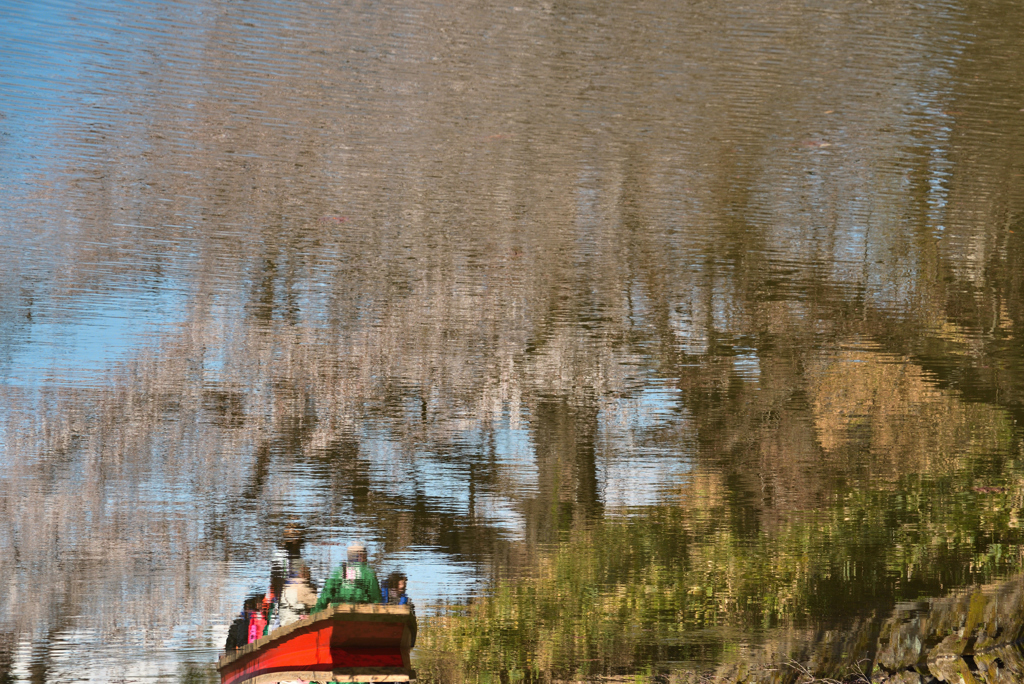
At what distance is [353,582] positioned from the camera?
5.30 feet

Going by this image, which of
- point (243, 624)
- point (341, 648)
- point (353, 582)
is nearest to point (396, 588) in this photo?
point (353, 582)

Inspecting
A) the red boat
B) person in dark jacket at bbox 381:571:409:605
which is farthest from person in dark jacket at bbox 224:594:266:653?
person in dark jacket at bbox 381:571:409:605

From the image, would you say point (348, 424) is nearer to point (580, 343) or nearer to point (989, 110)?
point (580, 343)

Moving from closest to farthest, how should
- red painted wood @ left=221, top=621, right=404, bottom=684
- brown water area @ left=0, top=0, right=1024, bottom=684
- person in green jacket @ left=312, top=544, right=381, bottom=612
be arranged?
brown water area @ left=0, top=0, right=1024, bottom=684 < red painted wood @ left=221, top=621, right=404, bottom=684 < person in green jacket @ left=312, top=544, right=381, bottom=612

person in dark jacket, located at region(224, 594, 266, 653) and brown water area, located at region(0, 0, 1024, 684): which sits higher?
brown water area, located at region(0, 0, 1024, 684)

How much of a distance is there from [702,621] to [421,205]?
1308 millimetres

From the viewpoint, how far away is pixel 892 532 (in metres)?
1.73

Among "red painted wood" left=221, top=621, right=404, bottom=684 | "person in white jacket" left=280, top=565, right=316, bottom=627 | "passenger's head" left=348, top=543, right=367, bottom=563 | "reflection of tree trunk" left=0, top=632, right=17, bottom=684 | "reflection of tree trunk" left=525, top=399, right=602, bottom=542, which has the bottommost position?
"reflection of tree trunk" left=0, top=632, right=17, bottom=684

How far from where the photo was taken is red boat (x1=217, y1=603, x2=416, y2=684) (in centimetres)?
145

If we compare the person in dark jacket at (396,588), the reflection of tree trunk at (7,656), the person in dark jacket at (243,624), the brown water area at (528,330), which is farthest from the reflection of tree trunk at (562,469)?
the reflection of tree trunk at (7,656)

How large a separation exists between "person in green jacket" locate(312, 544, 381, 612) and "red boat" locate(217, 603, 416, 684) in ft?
0.36

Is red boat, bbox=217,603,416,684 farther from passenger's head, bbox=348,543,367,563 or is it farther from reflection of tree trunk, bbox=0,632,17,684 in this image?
reflection of tree trunk, bbox=0,632,17,684

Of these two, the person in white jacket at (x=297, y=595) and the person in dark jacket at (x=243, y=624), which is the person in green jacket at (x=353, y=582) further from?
the person in dark jacket at (x=243, y=624)

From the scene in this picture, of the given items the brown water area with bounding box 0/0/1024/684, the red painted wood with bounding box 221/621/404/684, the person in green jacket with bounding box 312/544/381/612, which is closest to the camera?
the brown water area with bounding box 0/0/1024/684
